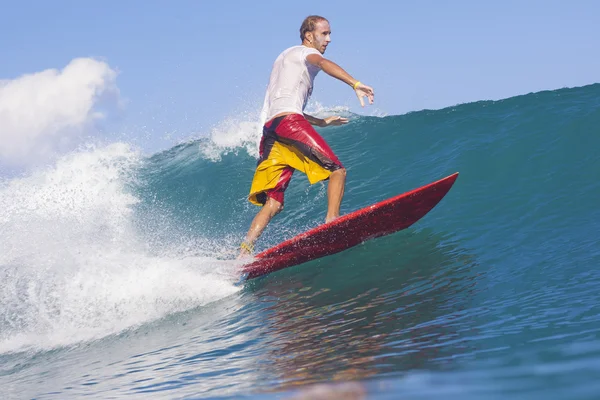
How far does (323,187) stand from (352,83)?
4612 millimetres

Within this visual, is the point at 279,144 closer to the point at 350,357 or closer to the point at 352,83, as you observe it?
the point at 352,83

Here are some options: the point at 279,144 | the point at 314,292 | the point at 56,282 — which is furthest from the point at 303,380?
the point at 56,282

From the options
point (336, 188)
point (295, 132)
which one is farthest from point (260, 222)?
point (295, 132)

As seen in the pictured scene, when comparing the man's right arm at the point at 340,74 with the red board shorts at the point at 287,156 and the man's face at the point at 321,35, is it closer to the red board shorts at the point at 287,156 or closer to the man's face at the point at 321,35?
the man's face at the point at 321,35

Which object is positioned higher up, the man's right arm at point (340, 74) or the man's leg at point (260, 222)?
the man's right arm at point (340, 74)

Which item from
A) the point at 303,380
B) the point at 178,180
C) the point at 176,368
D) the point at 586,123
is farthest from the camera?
the point at 178,180

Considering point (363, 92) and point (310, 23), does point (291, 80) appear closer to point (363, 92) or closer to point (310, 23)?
point (310, 23)

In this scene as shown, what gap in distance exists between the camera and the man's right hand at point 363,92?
484 cm

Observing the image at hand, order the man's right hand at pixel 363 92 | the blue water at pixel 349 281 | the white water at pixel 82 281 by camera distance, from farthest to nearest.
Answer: the white water at pixel 82 281
the man's right hand at pixel 363 92
the blue water at pixel 349 281

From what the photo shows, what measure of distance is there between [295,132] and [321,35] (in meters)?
0.89

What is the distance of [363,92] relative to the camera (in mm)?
4887

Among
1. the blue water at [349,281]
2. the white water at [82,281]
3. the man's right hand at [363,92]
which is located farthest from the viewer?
the white water at [82,281]

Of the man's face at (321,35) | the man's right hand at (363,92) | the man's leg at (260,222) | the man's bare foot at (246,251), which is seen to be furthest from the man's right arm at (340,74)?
the man's bare foot at (246,251)

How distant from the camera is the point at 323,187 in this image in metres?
9.52
